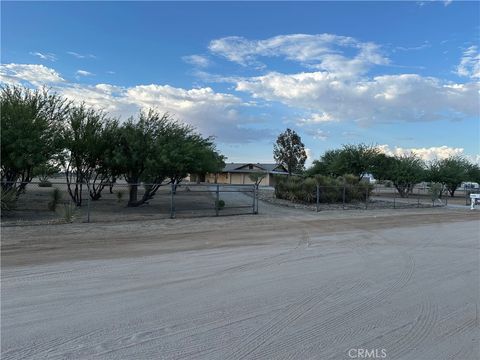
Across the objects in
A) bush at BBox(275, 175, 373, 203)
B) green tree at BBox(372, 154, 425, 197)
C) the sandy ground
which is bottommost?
the sandy ground

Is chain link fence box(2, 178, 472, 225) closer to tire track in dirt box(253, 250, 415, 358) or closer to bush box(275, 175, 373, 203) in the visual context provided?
bush box(275, 175, 373, 203)

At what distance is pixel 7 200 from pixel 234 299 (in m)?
14.8

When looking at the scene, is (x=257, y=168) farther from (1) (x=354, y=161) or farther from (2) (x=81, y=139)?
(2) (x=81, y=139)

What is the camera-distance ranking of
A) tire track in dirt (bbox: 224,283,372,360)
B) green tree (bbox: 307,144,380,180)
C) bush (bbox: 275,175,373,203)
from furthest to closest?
green tree (bbox: 307,144,380,180) → bush (bbox: 275,175,373,203) → tire track in dirt (bbox: 224,283,372,360)

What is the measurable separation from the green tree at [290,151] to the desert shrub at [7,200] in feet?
213

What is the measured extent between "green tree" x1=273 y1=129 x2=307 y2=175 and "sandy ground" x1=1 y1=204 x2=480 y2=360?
69146 mm

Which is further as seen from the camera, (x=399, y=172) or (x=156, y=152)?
(x=399, y=172)

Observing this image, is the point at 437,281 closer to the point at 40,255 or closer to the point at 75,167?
the point at 40,255

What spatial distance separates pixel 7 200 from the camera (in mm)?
17906

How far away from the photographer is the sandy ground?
4.67m

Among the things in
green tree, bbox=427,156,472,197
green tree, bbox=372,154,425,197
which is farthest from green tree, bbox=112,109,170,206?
green tree, bbox=427,156,472,197

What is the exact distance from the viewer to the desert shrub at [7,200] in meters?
17.7

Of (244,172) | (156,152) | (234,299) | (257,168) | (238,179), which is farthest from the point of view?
(238,179)

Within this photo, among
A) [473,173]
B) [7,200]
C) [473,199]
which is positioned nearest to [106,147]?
[7,200]
